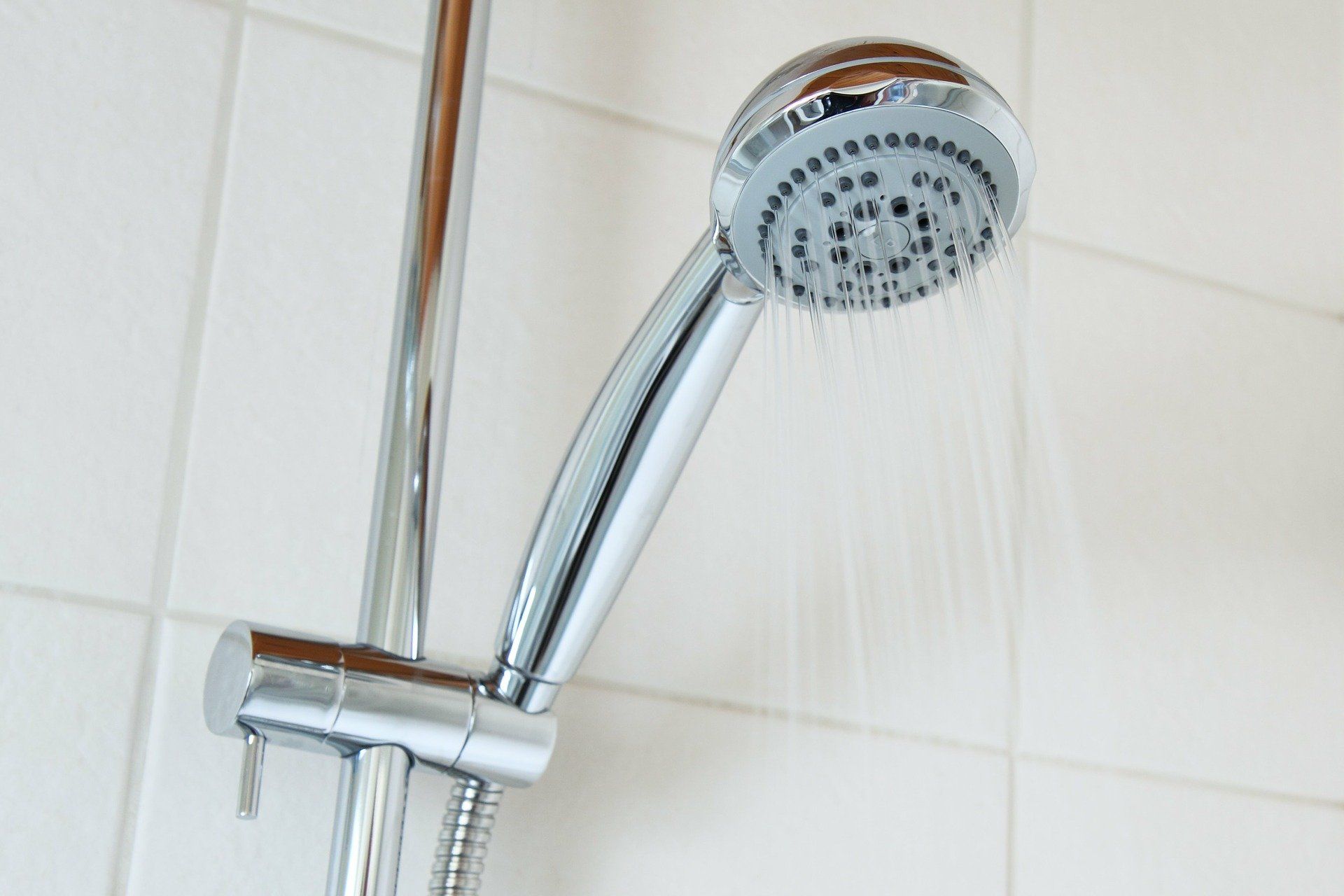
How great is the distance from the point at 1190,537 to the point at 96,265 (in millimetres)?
557

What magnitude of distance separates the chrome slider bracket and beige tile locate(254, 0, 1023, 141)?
1.04ft

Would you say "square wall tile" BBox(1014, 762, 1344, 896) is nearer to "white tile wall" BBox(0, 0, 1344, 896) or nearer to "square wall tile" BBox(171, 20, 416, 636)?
"white tile wall" BBox(0, 0, 1344, 896)

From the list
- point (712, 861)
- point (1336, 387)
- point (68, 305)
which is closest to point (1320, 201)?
point (1336, 387)

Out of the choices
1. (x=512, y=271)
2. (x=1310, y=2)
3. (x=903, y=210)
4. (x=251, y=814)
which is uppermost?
(x=1310, y=2)

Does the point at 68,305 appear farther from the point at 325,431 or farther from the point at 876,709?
the point at 876,709

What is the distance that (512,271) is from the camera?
628 millimetres

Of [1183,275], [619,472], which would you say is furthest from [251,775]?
[1183,275]

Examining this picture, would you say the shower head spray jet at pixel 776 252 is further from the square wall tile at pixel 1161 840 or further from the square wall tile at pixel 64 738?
the square wall tile at pixel 1161 840

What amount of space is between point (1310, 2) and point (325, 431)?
2.29 ft

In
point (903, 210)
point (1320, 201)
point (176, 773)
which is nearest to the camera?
point (903, 210)

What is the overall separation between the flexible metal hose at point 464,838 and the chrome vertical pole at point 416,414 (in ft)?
0.06

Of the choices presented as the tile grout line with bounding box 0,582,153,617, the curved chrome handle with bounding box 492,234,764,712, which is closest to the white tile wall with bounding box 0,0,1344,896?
the tile grout line with bounding box 0,582,153,617

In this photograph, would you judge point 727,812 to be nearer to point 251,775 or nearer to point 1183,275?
point 251,775

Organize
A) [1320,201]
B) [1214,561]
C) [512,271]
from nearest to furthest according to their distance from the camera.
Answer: [512,271]
[1214,561]
[1320,201]
